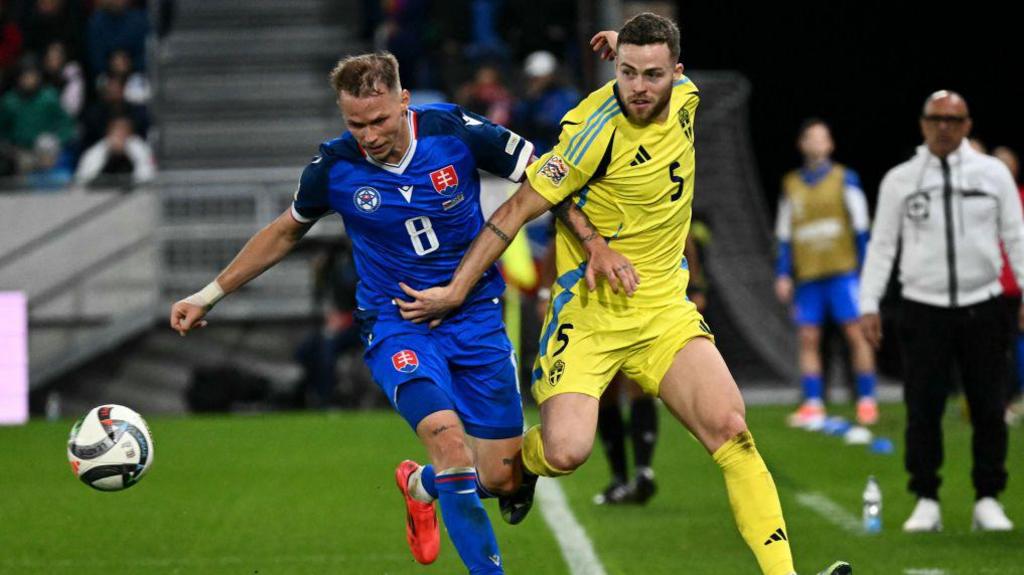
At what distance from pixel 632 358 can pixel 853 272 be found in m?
8.00

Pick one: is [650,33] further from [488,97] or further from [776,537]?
[488,97]

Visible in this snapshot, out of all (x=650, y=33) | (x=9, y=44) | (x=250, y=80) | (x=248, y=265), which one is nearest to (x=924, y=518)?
(x=650, y=33)

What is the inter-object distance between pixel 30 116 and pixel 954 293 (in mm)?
14941

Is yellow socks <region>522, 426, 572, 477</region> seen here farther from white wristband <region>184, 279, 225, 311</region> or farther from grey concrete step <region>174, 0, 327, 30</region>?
grey concrete step <region>174, 0, 327, 30</region>

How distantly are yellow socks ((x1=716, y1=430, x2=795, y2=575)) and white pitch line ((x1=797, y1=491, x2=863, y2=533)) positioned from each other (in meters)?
2.71

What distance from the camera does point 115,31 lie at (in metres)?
22.4

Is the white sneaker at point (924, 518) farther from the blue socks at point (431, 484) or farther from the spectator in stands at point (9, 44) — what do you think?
the spectator in stands at point (9, 44)

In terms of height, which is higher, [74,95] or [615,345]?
[615,345]

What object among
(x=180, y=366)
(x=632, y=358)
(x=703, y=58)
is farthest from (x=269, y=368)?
(x=632, y=358)

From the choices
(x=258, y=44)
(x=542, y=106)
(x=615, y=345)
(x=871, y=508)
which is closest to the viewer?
(x=615, y=345)

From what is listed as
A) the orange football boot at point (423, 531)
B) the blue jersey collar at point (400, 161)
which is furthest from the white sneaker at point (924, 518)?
the blue jersey collar at point (400, 161)

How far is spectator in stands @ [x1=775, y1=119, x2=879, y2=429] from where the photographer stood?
Answer: 48.0ft

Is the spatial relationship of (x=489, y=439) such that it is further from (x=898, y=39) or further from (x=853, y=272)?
(x=898, y=39)

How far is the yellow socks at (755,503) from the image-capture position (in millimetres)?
6547
